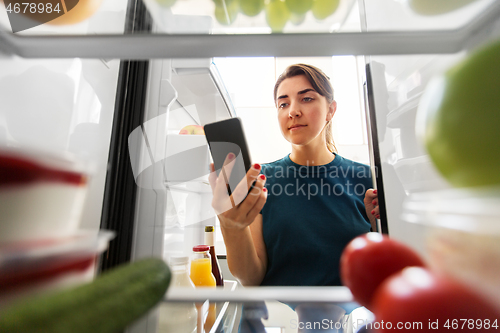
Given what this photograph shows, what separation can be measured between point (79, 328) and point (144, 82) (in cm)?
55

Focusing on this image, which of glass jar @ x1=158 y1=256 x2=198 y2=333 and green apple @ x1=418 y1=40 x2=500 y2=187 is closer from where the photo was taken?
green apple @ x1=418 y1=40 x2=500 y2=187

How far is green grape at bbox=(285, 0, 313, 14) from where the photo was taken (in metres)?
0.37

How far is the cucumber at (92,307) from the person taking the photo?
0.39 feet

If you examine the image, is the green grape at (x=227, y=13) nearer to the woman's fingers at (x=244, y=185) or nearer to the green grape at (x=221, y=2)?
the green grape at (x=221, y=2)

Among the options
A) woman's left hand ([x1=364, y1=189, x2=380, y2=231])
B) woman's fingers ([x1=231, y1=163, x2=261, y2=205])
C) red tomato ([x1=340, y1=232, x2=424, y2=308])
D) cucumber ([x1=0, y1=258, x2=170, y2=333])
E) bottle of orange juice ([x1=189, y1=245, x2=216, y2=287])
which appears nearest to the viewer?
cucumber ([x1=0, y1=258, x2=170, y2=333])

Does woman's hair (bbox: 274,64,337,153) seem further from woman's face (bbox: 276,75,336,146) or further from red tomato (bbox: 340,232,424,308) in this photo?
red tomato (bbox: 340,232,424,308)

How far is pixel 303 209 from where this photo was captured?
0.78 m

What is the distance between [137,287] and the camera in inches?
6.9

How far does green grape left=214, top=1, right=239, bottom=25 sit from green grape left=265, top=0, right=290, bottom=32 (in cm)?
5

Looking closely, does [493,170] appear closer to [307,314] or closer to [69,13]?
[307,314]

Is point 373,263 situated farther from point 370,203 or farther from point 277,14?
point 370,203

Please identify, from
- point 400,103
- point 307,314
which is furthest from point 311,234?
point 400,103

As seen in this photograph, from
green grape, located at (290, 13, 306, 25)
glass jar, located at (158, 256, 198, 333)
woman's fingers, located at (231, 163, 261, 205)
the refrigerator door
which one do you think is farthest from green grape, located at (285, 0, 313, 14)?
glass jar, located at (158, 256, 198, 333)

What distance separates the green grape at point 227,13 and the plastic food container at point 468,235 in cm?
37
